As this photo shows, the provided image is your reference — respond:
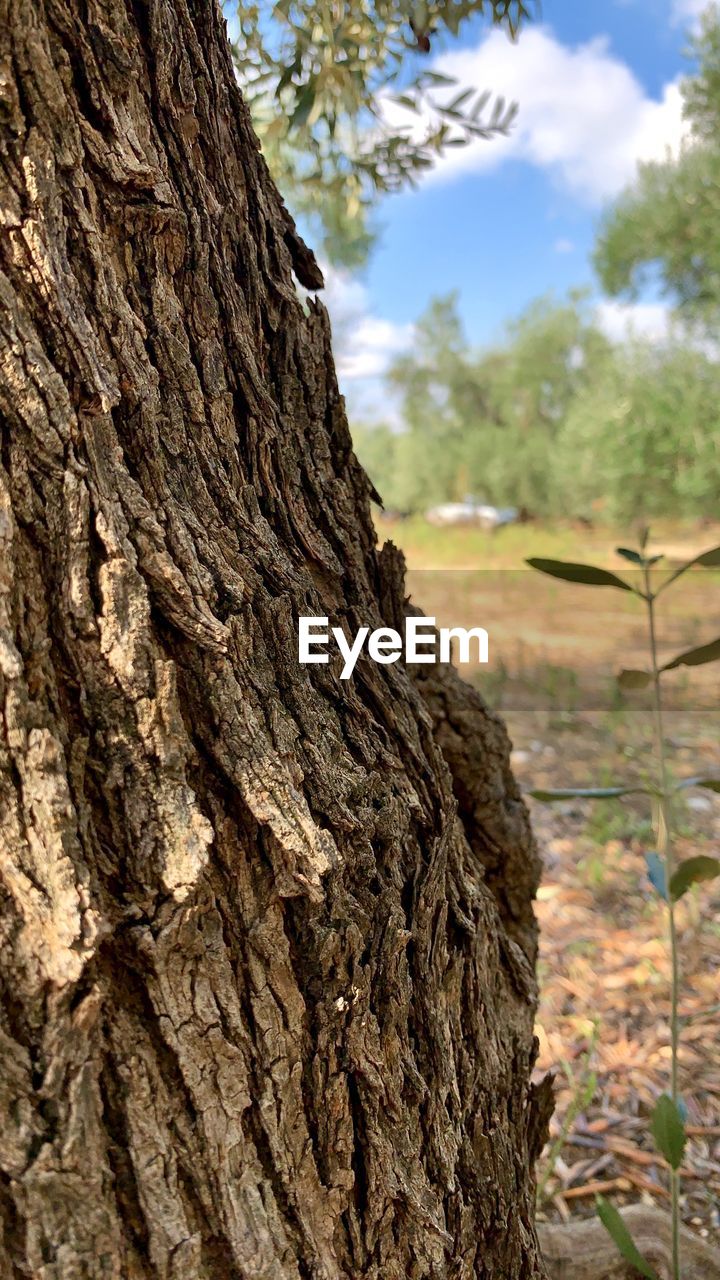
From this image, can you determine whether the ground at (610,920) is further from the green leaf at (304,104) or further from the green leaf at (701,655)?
the green leaf at (304,104)

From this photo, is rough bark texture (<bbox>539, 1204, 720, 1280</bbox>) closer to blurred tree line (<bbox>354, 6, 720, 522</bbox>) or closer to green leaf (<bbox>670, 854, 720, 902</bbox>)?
green leaf (<bbox>670, 854, 720, 902</bbox>)

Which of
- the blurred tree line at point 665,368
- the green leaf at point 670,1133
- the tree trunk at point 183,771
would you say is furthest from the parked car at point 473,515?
the tree trunk at point 183,771

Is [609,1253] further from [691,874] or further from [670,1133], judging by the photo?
[691,874]

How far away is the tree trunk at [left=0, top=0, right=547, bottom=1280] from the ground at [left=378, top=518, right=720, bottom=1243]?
2.23 ft

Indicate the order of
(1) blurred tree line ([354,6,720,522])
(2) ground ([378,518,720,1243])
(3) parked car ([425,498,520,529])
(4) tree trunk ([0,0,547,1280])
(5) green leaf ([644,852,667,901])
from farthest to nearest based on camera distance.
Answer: (3) parked car ([425,498,520,529]), (1) blurred tree line ([354,6,720,522]), (2) ground ([378,518,720,1243]), (5) green leaf ([644,852,667,901]), (4) tree trunk ([0,0,547,1280])

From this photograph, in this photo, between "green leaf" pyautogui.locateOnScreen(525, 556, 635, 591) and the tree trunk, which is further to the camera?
"green leaf" pyautogui.locateOnScreen(525, 556, 635, 591)

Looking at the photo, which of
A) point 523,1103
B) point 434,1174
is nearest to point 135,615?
point 434,1174

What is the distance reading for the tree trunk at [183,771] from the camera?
69cm

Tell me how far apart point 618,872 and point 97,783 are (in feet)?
7.92

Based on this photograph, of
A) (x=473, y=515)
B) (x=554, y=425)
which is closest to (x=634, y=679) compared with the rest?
(x=473, y=515)

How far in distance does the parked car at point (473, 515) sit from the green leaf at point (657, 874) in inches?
538

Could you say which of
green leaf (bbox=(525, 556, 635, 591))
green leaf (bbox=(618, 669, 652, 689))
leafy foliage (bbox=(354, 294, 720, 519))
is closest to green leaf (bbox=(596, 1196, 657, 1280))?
green leaf (bbox=(618, 669, 652, 689))

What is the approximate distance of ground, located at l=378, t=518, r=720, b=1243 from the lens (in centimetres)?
168

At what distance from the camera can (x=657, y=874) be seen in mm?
1282
